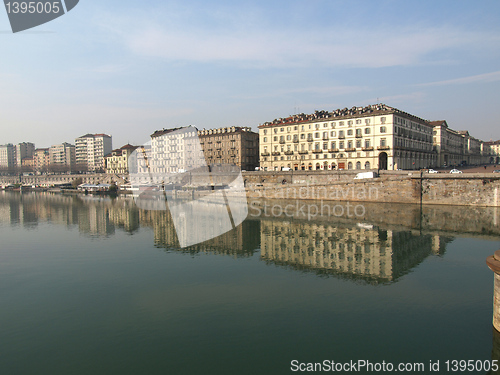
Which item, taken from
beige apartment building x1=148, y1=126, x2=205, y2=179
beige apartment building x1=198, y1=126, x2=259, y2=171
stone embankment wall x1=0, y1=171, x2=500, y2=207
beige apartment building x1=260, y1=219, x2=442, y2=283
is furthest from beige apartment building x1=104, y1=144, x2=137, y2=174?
beige apartment building x1=260, y1=219, x2=442, y2=283

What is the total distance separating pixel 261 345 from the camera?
47.2 ft

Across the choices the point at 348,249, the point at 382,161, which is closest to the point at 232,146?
the point at 382,161

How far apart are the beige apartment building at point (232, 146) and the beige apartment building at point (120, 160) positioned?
49.4 m

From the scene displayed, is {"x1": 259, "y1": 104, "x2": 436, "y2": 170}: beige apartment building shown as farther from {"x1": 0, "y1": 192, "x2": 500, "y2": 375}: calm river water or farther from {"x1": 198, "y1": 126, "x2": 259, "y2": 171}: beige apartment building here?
{"x1": 0, "y1": 192, "x2": 500, "y2": 375}: calm river water

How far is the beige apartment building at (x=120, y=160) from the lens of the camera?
149m

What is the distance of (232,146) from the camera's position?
4277 inches

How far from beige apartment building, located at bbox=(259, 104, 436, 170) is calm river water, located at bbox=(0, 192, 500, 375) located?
42191 millimetres

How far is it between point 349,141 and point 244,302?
67796 millimetres

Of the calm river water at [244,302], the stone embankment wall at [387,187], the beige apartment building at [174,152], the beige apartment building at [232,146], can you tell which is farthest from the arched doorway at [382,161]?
the beige apartment building at [174,152]

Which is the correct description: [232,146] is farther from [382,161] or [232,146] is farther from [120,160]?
[120,160]

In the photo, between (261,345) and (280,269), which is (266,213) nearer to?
(280,269)

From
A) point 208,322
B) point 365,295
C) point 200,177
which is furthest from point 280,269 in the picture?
point 200,177

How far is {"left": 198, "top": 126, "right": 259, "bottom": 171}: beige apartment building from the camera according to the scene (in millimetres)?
107625

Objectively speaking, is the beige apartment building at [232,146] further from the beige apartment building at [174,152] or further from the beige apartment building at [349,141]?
the beige apartment building at [349,141]
